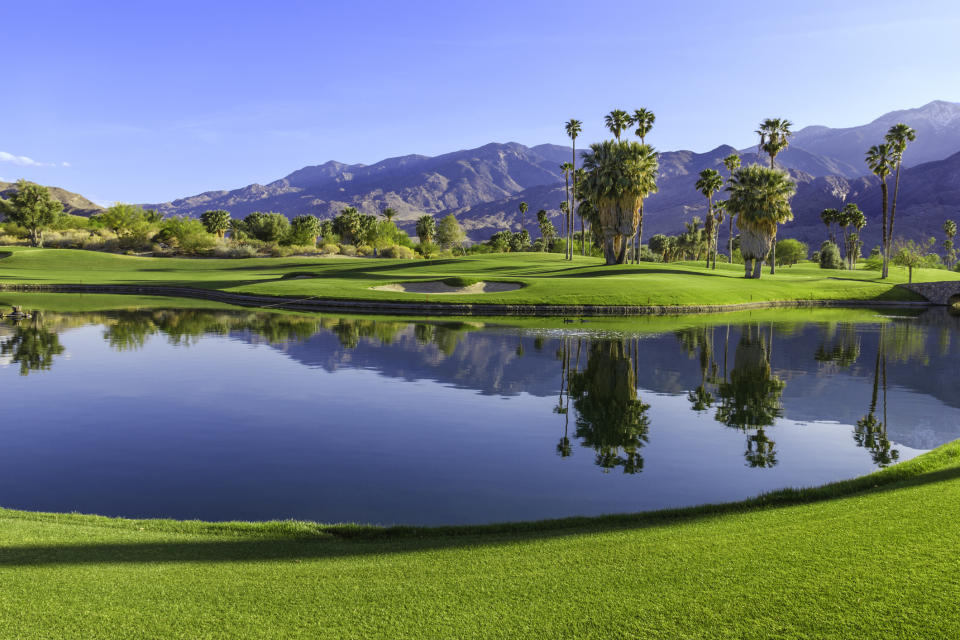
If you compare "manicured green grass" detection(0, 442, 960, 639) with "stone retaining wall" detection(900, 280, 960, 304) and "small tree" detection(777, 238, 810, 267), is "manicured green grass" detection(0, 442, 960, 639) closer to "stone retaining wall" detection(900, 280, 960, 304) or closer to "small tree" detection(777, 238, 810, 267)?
"stone retaining wall" detection(900, 280, 960, 304)

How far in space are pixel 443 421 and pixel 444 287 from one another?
4612 cm

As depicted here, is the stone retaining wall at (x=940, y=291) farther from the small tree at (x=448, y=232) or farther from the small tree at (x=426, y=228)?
the small tree at (x=448, y=232)

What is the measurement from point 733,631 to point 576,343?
2909cm

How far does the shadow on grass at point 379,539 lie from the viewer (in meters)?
7.93

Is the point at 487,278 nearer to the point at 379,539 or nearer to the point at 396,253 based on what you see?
the point at 379,539

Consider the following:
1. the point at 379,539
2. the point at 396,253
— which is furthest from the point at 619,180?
the point at 379,539

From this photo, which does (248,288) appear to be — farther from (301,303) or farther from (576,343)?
(576,343)

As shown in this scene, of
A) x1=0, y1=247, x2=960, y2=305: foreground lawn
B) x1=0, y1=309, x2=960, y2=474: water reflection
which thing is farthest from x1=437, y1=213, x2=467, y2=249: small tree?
x1=0, y1=309, x2=960, y2=474: water reflection

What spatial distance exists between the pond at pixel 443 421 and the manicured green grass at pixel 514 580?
118 inches

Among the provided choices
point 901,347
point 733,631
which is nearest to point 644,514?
point 733,631

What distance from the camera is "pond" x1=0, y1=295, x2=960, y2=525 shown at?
1288cm

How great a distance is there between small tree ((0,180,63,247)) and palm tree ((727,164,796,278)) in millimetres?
127808

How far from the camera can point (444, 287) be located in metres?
64.2

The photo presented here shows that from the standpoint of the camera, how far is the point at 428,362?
1123 inches
